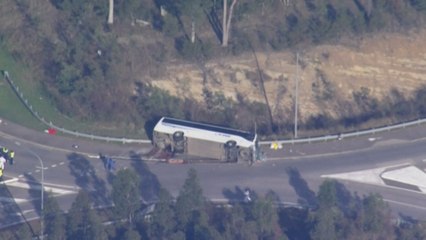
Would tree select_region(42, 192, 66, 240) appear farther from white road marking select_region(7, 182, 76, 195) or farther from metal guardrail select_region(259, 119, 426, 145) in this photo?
metal guardrail select_region(259, 119, 426, 145)

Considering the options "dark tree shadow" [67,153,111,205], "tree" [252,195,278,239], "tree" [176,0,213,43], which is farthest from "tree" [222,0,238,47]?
"tree" [252,195,278,239]

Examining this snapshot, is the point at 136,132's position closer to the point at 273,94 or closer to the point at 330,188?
the point at 273,94

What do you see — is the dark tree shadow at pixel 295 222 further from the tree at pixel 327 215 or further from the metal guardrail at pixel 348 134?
the metal guardrail at pixel 348 134

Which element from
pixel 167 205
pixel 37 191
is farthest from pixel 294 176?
pixel 37 191

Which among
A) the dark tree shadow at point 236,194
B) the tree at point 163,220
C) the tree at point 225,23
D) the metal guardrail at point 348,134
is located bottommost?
the tree at point 163,220

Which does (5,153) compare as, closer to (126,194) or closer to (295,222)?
(126,194)

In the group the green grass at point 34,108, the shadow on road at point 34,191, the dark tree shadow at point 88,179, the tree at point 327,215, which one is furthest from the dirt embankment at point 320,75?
the tree at point 327,215
